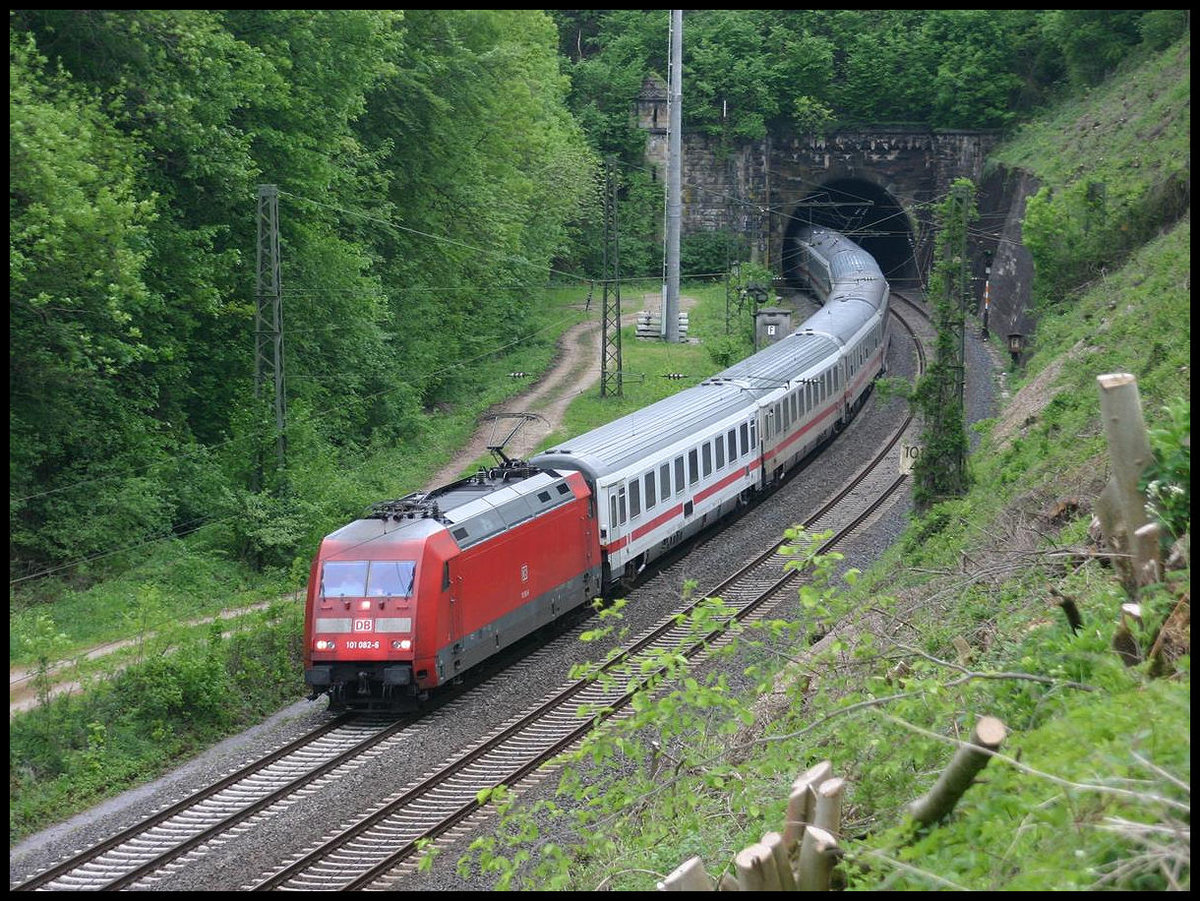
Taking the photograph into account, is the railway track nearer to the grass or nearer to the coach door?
the grass

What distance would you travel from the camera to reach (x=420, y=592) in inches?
690

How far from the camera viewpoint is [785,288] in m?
64.9

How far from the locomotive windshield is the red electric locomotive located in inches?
0.5

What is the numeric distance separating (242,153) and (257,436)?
6202 mm

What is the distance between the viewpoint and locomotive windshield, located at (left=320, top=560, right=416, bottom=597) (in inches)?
696

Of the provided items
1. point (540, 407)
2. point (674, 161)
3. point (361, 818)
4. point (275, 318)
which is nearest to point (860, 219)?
point (674, 161)

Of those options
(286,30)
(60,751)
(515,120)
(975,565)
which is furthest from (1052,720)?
(515,120)

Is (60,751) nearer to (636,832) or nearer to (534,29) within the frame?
(636,832)

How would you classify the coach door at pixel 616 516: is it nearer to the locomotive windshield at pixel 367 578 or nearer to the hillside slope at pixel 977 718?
the hillside slope at pixel 977 718

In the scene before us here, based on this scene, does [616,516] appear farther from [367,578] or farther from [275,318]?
[275,318]

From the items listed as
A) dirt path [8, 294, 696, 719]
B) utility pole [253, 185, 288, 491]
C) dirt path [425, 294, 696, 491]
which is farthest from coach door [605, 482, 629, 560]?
utility pole [253, 185, 288, 491]

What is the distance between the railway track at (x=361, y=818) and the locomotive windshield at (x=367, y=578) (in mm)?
1871

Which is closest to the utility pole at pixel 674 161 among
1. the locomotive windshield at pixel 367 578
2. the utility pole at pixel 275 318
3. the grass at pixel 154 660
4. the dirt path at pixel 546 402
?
the dirt path at pixel 546 402

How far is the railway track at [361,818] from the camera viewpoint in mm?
13445
